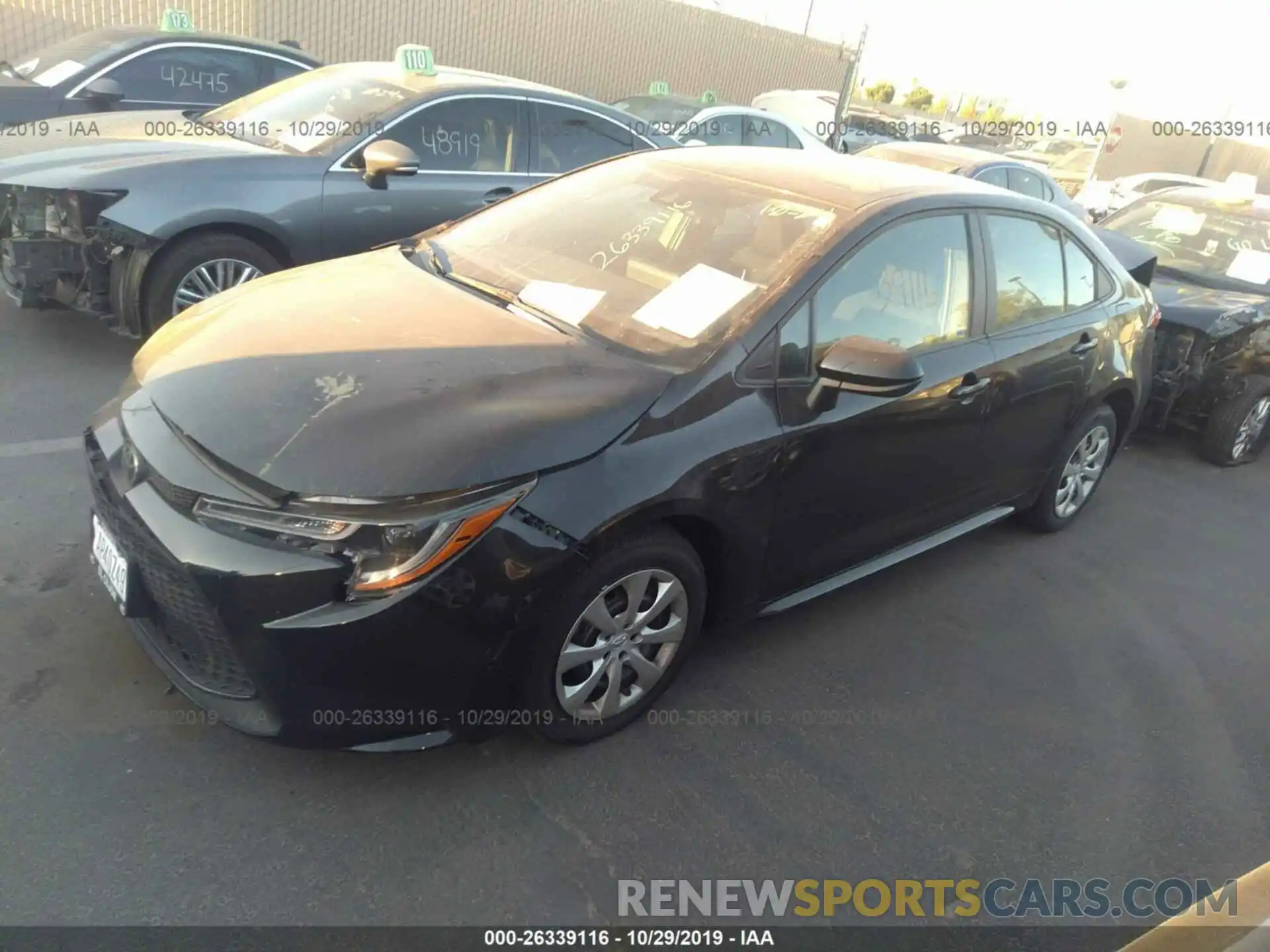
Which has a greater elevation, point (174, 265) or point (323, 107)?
point (323, 107)

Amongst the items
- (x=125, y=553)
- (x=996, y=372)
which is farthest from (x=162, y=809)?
(x=996, y=372)

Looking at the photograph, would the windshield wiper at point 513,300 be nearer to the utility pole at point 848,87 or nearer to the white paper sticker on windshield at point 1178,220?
the white paper sticker on windshield at point 1178,220

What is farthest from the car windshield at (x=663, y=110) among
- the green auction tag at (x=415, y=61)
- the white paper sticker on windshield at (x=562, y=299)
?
the white paper sticker on windshield at (x=562, y=299)

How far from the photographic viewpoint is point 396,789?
264cm

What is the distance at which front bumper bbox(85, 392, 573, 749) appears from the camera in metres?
2.27

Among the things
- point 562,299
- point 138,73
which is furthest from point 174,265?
point 138,73

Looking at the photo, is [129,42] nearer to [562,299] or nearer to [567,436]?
[562,299]

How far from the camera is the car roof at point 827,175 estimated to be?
134 inches

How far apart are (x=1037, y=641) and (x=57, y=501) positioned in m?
3.92

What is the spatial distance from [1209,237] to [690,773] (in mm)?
6235

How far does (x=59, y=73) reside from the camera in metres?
7.11

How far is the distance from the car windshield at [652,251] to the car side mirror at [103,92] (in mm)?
4444

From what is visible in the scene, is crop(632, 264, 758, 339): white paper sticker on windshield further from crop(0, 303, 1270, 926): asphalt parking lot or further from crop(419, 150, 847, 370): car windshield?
crop(0, 303, 1270, 926): asphalt parking lot

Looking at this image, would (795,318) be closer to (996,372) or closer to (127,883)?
(996,372)
